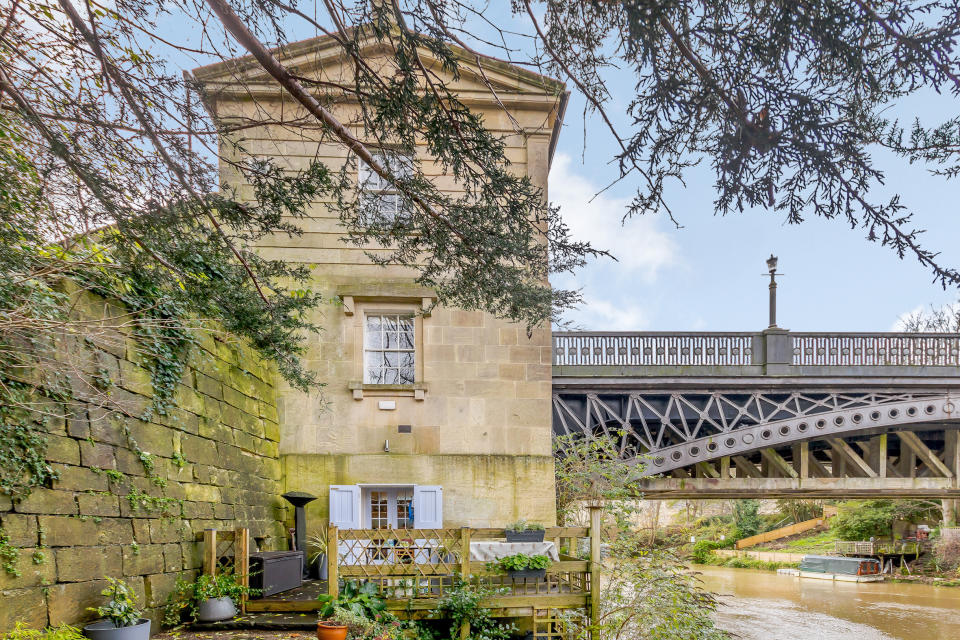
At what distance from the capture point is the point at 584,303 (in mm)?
6414

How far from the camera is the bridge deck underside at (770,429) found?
11609 millimetres

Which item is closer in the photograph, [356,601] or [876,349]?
[356,601]

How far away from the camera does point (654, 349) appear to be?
39.6ft

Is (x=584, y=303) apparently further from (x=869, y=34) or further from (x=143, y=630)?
(x=143, y=630)

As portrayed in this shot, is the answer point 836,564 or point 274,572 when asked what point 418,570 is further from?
point 836,564

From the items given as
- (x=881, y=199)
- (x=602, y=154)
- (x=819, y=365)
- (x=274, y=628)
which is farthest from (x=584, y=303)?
(x=819, y=365)

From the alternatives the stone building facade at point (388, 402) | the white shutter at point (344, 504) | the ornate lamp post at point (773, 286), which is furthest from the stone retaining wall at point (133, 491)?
the ornate lamp post at point (773, 286)

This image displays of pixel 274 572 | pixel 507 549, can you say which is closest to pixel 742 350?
pixel 507 549

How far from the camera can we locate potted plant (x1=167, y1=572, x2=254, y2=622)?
21.0 ft

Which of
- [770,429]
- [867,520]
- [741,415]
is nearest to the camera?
[770,429]

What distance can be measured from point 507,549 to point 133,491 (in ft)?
14.4

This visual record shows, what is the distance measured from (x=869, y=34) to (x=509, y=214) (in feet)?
7.31

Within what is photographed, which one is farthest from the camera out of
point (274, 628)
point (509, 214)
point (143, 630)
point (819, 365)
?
point (819, 365)

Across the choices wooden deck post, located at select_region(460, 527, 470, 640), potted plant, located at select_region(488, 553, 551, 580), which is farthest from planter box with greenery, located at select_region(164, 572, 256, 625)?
potted plant, located at select_region(488, 553, 551, 580)
